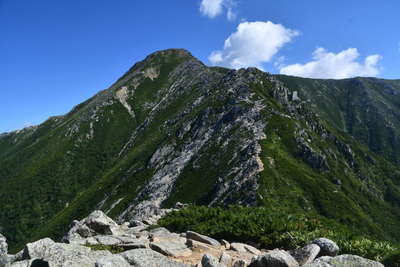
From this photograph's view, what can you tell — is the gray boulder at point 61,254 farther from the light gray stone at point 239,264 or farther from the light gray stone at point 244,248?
the light gray stone at point 244,248

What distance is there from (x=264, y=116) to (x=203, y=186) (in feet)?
124

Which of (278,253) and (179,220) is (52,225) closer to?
(179,220)

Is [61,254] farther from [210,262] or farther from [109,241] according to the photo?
[109,241]

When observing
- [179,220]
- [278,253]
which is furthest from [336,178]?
[278,253]

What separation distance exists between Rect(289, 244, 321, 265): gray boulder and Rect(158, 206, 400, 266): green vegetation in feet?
7.67

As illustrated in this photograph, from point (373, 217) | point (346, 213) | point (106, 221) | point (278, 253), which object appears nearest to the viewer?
point (278, 253)

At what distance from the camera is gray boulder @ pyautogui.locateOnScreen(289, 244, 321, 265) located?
16.7 metres

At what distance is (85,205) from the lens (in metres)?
176

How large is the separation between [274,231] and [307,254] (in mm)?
5092

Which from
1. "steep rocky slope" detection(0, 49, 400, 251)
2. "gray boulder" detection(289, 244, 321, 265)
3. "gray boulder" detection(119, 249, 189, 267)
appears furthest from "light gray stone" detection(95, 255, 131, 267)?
"steep rocky slope" detection(0, 49, 400, 251)

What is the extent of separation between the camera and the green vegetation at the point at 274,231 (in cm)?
1859

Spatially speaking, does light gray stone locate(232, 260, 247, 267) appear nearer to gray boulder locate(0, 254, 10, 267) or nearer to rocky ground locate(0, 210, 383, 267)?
rocky ground locate(0, 210, 383, 267)

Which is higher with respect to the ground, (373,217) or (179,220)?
(179,220)

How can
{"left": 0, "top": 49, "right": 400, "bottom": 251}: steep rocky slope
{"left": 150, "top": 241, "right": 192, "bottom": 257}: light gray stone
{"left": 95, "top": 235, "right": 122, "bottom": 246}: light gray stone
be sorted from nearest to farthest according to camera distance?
{"left": 150, "top": 241, "right": 192, "bottom": 257}: light gray stone
{"left": 95, "top": 235, "right": 122, "bottom": 246}: light gray stone
{"left": 0, "top": 49, "right": 400, "bottom": 251}: steep rocky slope
